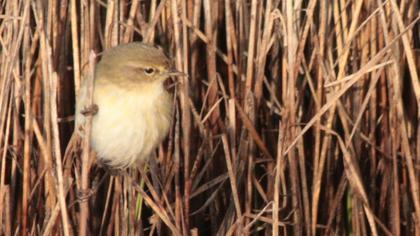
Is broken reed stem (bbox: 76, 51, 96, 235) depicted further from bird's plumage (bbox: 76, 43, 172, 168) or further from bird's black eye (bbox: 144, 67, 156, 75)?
bird's black eye (bbox: 144, 67, 156, 75)

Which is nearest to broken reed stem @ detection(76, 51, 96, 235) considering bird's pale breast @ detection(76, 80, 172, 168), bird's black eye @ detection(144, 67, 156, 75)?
bird's pale breast @ detection(76, 80, 172, 168)

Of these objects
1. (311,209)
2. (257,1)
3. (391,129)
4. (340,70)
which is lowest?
(311,209)

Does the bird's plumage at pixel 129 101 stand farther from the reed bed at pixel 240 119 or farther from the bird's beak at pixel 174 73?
the reed bed at pixel 240 119

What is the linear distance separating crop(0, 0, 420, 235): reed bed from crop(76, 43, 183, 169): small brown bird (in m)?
0.18

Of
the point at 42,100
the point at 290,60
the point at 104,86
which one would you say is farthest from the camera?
the point at 42,100

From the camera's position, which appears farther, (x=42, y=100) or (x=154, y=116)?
(x=42, y=100)

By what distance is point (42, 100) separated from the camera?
4.08m

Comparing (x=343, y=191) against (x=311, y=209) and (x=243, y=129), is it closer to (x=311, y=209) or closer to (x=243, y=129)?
(x=311, y=209)

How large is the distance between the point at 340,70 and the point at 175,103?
725 millimetres

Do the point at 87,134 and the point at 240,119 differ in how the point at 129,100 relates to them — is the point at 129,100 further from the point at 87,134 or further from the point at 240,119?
the point at 240,119

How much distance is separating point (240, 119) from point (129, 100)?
70 centimetres

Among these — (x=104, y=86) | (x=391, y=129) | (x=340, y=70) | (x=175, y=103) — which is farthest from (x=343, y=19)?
(x=104, y=86)

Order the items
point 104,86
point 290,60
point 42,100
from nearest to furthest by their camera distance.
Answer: point 104,86 → point 290,60 → point 42,100

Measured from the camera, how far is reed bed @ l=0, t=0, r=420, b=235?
380cm
